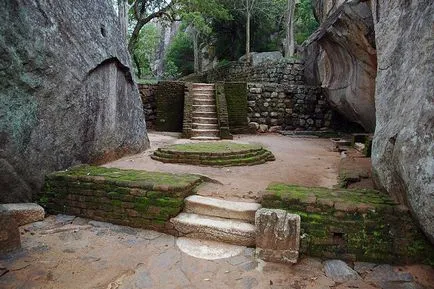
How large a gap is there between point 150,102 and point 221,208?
Answer: 8357 mm

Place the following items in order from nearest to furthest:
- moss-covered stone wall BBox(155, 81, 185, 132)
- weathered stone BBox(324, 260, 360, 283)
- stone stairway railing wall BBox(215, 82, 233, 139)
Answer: weathered stone BBox(324, 260, 360, 283) < stone stairway railing wall BBox(215, 82, 233, 139) < moss-covered stone wall BBox(155, 81, 185, 132)

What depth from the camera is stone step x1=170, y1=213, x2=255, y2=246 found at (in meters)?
3.13

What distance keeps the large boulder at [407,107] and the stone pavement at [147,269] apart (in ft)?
2.59

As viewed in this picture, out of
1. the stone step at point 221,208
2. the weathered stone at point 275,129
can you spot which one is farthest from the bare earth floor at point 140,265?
the weathered stone at point 275,129

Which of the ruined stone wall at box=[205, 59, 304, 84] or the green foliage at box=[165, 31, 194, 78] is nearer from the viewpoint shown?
the ruined stone wall at box=[205, 59, 304, 84]

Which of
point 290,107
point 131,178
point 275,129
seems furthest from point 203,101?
point 131,178

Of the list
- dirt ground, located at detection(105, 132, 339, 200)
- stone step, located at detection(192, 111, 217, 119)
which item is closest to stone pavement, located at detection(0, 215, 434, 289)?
dirt ground, located at detection(105, 132, 339, 200)

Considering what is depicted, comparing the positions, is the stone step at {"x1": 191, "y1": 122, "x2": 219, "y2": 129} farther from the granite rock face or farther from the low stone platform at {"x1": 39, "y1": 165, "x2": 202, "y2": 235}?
the low stone platform at {"x1": 39, "y1": 165, "x2": 202, "y2": 235}

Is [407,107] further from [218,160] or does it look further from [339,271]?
[218,160]

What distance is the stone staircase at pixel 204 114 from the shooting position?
954 cm

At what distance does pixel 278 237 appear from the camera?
9.55 ft

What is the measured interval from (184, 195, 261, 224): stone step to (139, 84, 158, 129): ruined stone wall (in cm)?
789

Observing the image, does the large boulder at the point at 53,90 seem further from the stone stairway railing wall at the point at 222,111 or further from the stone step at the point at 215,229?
the stone stairway railing wall at the point at 222,111

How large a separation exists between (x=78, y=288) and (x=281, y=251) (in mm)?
1847
